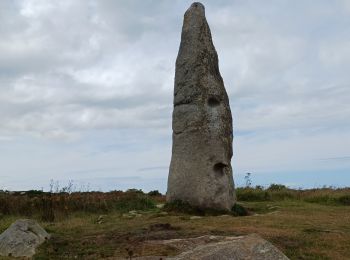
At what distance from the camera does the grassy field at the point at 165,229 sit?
10750 mm

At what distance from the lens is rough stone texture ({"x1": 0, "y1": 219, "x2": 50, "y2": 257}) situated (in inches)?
436

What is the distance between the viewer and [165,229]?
510 inches

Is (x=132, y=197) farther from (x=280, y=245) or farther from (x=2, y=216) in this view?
(x=280, y=245)

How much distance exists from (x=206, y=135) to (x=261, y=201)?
22.7 ft

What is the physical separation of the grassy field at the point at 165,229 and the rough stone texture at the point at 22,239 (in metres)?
0.21

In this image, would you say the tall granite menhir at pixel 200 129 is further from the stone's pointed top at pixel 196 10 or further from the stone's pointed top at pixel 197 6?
the stone's pointed top at pixel 197 6

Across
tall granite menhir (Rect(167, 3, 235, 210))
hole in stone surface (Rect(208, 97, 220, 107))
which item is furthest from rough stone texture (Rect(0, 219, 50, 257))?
hole in stone surface (Rect(208, 97, 220, 107))

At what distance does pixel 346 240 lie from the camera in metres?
11.8

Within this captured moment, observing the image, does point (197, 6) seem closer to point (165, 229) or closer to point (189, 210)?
point (189, 210)

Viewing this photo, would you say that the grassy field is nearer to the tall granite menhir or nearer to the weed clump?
the weed clump

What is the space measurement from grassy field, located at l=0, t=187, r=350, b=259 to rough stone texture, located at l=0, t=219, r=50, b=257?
0.69 ft

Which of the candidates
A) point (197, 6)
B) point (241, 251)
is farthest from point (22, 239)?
point (197, 6)

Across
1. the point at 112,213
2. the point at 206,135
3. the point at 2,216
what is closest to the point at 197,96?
the point at 206,135

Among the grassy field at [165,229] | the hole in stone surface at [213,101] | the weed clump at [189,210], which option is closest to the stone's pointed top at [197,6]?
the hole in stone surface at [213,101]
